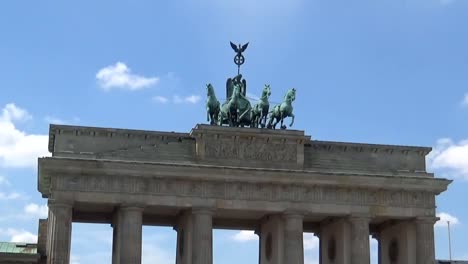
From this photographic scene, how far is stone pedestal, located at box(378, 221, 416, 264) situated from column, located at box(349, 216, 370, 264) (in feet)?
12.0

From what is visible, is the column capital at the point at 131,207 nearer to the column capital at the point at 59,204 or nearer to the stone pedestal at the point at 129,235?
the stone pedestal at the point at 129,235

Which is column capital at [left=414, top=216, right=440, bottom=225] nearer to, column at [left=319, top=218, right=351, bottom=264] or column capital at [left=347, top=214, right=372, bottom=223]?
column capital at [left=347, top=214, right=372, bottom=223]

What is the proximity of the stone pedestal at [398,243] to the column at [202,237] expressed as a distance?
14126 millimetres

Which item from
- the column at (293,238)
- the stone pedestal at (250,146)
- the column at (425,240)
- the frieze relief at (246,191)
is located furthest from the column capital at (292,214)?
the column at (425,240)

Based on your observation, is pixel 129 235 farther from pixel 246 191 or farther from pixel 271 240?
pixel 271 240

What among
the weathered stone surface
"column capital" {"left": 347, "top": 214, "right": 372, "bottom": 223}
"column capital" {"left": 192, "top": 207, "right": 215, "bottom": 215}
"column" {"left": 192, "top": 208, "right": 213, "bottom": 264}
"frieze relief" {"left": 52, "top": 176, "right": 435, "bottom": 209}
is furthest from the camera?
"column capital" {"left": 347, "top": 214, "right": 372, "bottom": 223}

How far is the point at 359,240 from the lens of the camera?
6438 centimetres

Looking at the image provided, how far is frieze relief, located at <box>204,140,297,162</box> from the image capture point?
2507 inches

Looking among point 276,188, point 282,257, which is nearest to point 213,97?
point 276,188

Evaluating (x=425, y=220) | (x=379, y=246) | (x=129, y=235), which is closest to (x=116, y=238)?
(x=129, y=235)

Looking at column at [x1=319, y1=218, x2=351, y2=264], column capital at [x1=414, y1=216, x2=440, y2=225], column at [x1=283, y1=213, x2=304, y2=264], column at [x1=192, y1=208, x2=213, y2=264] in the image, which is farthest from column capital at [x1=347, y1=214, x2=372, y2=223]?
column at [x1=192, y1=208, x2=213, y2=264]

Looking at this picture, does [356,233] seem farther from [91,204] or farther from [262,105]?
[91,204]

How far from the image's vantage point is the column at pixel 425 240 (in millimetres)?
64875

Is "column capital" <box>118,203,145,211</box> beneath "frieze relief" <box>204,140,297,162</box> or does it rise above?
beneath
